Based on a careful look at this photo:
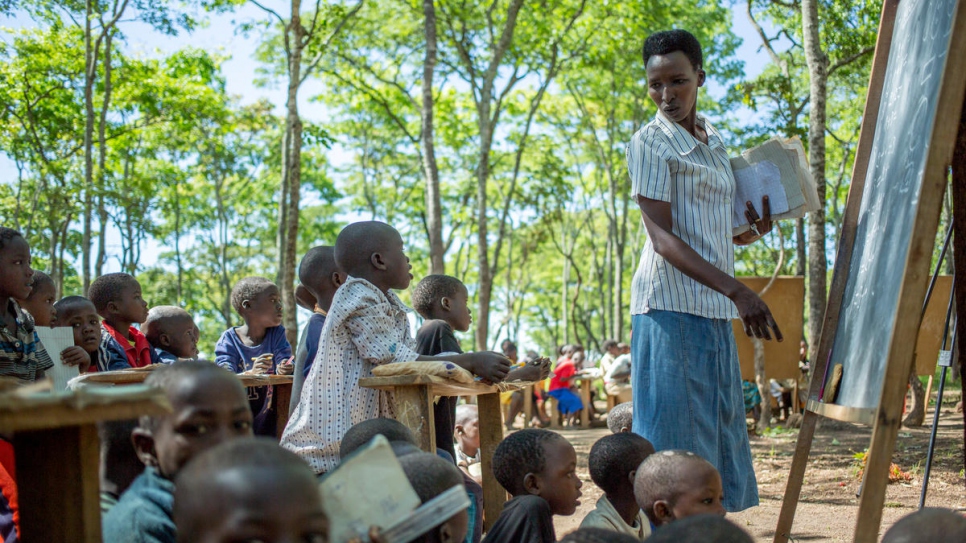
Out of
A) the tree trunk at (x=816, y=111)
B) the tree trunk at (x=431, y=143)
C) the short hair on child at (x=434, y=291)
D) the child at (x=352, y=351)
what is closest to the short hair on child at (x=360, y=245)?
the child at (x=352, y=351)

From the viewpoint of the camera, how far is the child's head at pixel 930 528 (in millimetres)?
1864

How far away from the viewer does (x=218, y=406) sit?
204cm

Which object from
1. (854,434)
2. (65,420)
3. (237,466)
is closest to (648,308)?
(237,466)

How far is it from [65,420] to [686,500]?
6.78 ft

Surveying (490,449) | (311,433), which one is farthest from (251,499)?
(490,449)

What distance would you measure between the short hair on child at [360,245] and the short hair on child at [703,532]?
7.31 ft

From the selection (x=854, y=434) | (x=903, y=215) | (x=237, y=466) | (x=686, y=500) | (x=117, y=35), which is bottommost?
(x=854, y=434)

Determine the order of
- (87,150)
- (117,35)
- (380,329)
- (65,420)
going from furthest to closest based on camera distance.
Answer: (117,35), (87,150), (380,329), (65,420)

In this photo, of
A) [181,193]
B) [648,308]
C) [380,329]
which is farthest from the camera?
[181,193]

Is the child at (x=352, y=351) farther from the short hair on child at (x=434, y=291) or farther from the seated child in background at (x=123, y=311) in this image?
the seated child in background at (x=123, y=311)

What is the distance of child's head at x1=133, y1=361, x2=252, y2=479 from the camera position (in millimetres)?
2027

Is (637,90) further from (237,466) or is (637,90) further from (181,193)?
(237,466)

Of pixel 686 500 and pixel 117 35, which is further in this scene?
pixel 117 35

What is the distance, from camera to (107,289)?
5.21 metres
